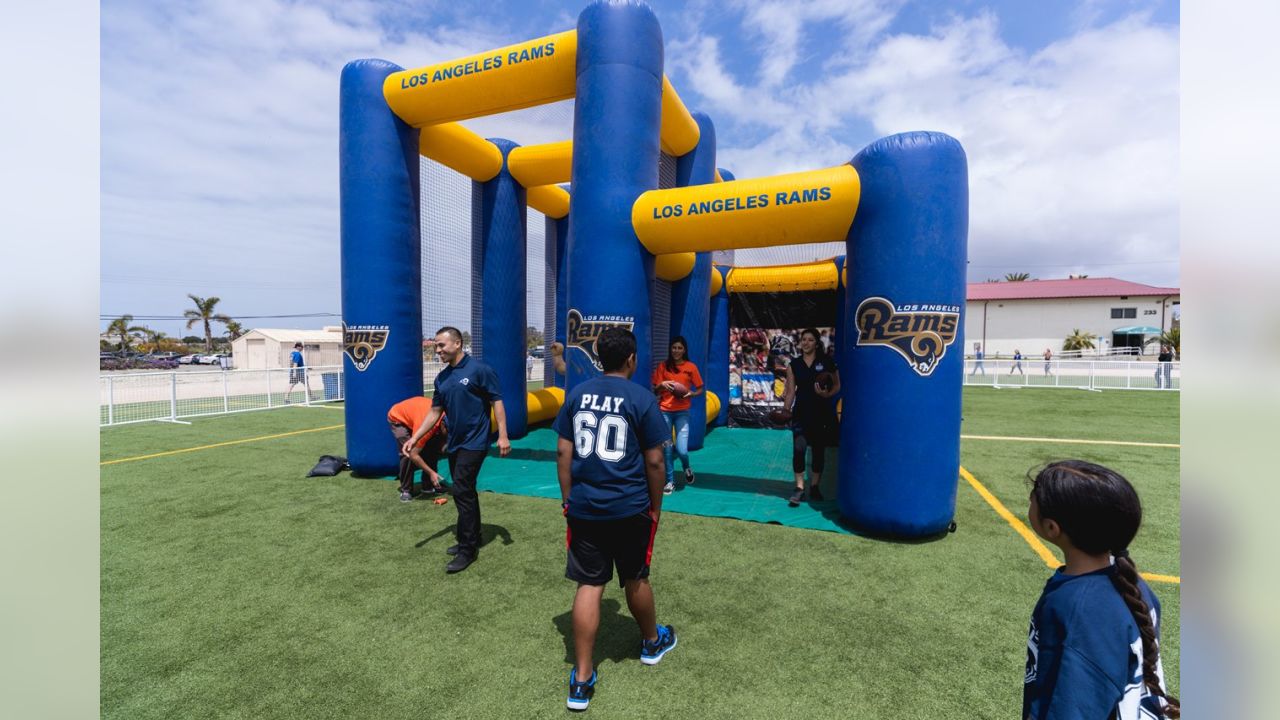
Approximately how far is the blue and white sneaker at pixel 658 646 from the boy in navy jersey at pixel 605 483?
0.31 metres

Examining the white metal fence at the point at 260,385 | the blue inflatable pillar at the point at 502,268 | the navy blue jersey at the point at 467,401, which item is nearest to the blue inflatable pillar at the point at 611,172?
the navy blue jersey at the point at 467,401

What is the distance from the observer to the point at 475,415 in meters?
3.98

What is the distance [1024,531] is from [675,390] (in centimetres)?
310

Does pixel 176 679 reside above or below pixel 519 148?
below

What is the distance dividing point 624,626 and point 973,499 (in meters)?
4.02

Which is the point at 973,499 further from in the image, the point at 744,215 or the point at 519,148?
the point at 519,148

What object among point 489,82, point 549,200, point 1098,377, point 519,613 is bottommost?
point 519,613

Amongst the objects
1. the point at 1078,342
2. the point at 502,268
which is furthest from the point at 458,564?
the point at 1078,342

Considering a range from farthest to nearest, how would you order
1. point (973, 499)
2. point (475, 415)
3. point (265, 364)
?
point (265, 364)
point (973, 499)
point (475, 415)

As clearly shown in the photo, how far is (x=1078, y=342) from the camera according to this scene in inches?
Answer: 1457

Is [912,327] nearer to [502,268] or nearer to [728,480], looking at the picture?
[728,480]

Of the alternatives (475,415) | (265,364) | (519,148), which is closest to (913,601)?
(475,415)

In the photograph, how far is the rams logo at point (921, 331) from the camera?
4.14m

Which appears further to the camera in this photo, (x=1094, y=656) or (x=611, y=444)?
(x=611, y=444)
